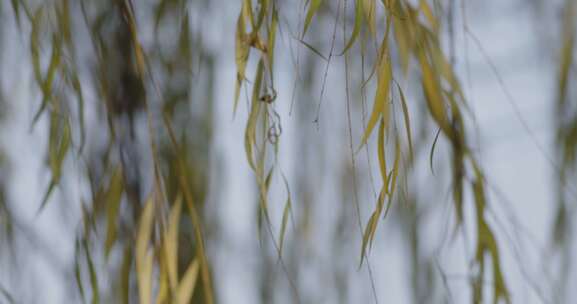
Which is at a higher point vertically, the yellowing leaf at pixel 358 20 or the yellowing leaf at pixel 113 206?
the yellowing leaf at pixel 358 20

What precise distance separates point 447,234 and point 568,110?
223 mm

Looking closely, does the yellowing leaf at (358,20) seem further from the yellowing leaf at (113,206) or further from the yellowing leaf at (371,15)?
the yellowing leaf at (113,206)

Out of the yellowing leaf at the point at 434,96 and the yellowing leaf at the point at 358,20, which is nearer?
the yellowing leaf at the point at 358,20

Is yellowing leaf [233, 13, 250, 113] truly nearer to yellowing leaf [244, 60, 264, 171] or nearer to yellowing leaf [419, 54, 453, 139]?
yellowing leaf [244, 60, 264, 171]

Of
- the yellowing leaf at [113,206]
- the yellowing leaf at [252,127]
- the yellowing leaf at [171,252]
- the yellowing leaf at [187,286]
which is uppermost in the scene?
the yellowing leaf at [252,127]

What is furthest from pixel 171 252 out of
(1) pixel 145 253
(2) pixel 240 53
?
Answer: (2) pixel 240 53

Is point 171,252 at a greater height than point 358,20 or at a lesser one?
lesser

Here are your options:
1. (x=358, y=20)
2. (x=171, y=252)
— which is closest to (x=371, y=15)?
(x=358, y=20)

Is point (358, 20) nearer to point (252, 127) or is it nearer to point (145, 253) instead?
point (252, 127)

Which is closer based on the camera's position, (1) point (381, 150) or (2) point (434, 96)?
(1) point (381, 150)

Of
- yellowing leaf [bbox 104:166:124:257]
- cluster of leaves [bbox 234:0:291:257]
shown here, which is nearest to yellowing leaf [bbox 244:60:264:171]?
cluster of leaves [bbox 234:0:291:257]

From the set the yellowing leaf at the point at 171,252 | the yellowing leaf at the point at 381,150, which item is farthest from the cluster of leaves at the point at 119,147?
the yellowing leaf at the point at 381,150

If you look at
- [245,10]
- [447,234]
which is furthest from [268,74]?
[447,234]

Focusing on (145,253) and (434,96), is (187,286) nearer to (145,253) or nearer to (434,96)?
(145,253)
